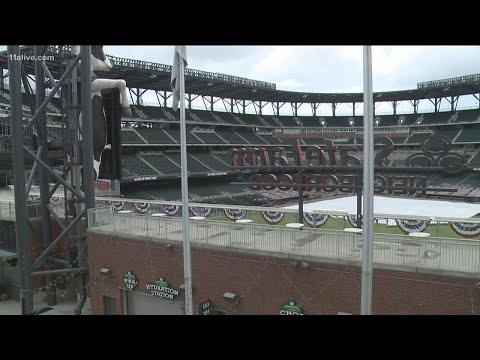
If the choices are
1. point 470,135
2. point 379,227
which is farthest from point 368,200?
point 470,135

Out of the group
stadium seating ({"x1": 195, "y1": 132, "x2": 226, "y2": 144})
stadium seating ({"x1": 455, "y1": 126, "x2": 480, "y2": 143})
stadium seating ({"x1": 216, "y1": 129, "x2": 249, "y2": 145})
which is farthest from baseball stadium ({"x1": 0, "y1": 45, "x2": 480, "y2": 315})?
stadium seating ({"x1": 455, "y1": 126, "x2": 480, "y2": 143})

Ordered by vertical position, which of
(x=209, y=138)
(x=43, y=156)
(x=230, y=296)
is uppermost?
(x=209, y=138)

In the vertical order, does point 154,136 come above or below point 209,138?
below

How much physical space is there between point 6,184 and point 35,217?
16989 mm

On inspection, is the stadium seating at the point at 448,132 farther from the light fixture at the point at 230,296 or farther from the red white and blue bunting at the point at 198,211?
the light fixture at the point at 230,296

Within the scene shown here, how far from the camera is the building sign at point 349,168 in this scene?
A: 1784 centimetres

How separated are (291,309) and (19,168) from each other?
983 cm

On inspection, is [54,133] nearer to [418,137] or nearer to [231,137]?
[231,137]

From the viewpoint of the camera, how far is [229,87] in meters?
53.3

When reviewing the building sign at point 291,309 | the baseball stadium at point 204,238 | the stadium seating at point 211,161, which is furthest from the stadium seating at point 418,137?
the building sign at point 291,309

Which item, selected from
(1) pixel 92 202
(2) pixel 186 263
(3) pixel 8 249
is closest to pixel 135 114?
(3) pixel 8 249

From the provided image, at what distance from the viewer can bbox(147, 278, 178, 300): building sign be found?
13609mm

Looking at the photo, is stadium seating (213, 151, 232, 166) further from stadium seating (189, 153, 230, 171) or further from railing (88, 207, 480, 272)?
railing (88, 207, 480, 272)

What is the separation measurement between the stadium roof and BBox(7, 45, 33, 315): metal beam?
20.8m
